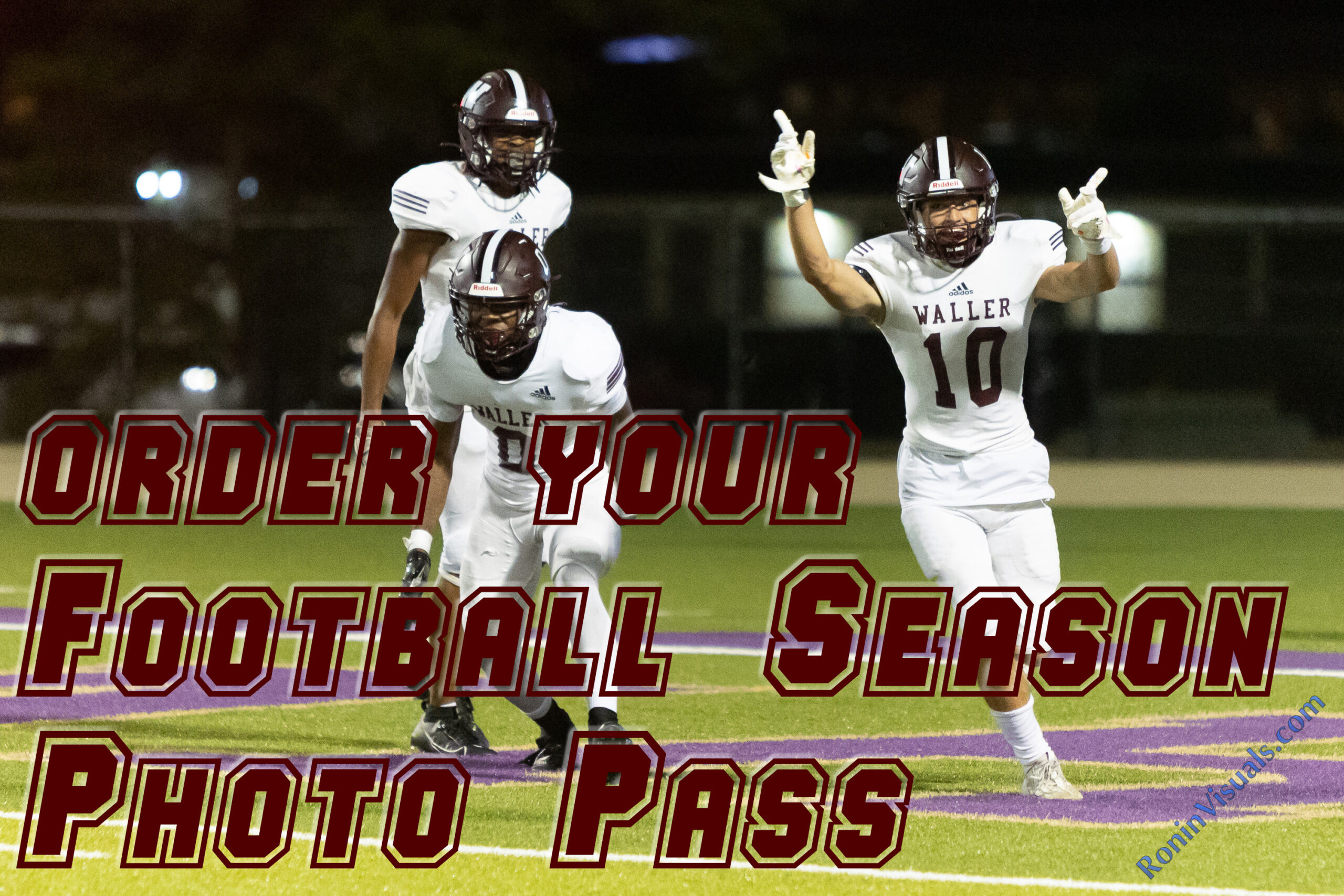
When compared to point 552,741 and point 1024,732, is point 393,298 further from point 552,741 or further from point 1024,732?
point 1024,732

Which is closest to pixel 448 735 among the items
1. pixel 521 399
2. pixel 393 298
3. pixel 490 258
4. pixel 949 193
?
pixel 521 399

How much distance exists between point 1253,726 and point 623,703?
2.26 metres

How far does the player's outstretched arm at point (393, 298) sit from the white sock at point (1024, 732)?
6.83 feet

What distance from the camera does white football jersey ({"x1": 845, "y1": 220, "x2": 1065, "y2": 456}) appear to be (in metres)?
6.21

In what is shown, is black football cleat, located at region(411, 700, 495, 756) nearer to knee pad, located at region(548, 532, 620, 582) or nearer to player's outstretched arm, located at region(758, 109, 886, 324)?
knee pad, located at region(548, 532, 620, 582)

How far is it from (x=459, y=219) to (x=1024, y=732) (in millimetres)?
2555

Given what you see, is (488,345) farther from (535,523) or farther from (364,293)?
(364,293)

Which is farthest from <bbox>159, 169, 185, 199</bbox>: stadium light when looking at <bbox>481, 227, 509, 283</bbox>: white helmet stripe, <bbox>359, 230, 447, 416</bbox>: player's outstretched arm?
<bbox>481, 227, 509, 283</bbox>: white helmet stripe

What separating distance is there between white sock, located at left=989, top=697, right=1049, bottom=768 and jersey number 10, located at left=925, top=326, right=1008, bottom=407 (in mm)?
925

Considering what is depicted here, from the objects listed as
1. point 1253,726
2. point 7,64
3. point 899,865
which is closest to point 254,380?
point 7,64

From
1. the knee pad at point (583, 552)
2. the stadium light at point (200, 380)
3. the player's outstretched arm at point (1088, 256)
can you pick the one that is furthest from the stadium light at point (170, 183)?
the player's outstretched arm at point (1088, 256)

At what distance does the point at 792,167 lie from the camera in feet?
19.4

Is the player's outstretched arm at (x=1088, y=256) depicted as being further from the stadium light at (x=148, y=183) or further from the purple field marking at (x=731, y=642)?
the stadium light at (x=148, y=183)

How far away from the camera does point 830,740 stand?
698cm
